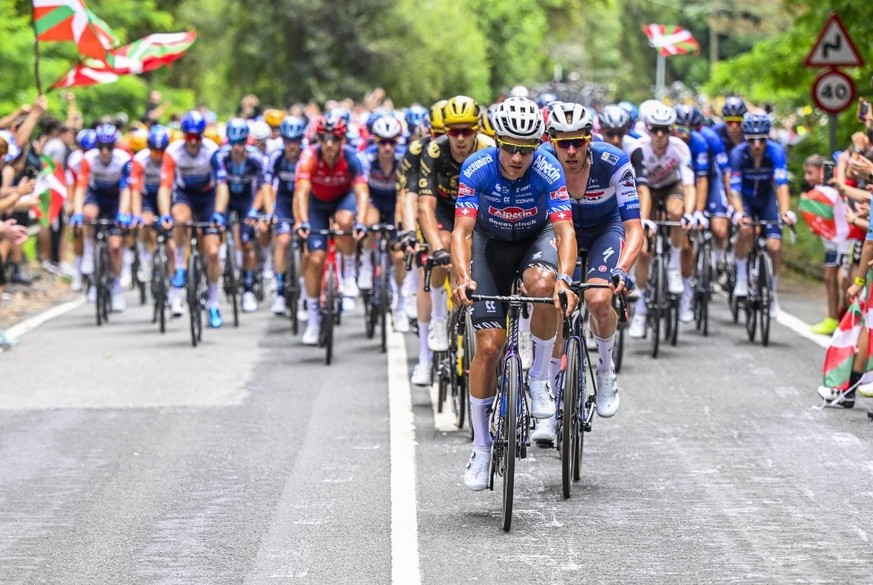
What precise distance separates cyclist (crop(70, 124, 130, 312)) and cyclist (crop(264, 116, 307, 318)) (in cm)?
226

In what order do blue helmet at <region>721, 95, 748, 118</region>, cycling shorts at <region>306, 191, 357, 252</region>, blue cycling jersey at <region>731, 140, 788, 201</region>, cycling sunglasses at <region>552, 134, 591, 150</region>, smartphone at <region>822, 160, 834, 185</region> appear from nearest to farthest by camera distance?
cycling sunglasses at <region>552, 134, 591, 150</region>
smartphone at <region>822, 160, 834, 185</region>
cycling shorts at <region>306, 191, 357, 252</region>
blue cycling jersey at <region>731, 140, 788, 201</region>
blue helmet at <region>721, 95, 748, 118</region>

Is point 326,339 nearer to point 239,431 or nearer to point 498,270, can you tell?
point 239,431

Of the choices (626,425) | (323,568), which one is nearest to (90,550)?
(323,568)

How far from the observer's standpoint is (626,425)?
1120 cm

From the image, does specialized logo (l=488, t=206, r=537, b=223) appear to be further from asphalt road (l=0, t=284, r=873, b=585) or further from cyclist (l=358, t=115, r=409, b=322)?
cyclist (l=358, t=115, r=409, b=322)

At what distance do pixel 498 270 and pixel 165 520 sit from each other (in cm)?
215

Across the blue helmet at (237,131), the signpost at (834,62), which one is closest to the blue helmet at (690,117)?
the signpost at (834,62)

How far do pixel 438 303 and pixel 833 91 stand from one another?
9127 mm

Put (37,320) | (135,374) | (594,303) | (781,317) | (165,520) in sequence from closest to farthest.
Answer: (165,520), (594,303), (135,374), (781,317), (37,320)

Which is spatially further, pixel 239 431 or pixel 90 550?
pixel 239 431

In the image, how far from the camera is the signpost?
1947 cm

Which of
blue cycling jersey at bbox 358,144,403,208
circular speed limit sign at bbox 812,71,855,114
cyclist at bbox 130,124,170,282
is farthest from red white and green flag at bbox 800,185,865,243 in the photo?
cyclist at bbox 130,124,170,282

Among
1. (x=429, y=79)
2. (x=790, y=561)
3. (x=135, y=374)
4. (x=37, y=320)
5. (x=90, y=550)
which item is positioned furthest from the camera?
(x=429, y=79)

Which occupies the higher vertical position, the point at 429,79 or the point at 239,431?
the point at 429,79
